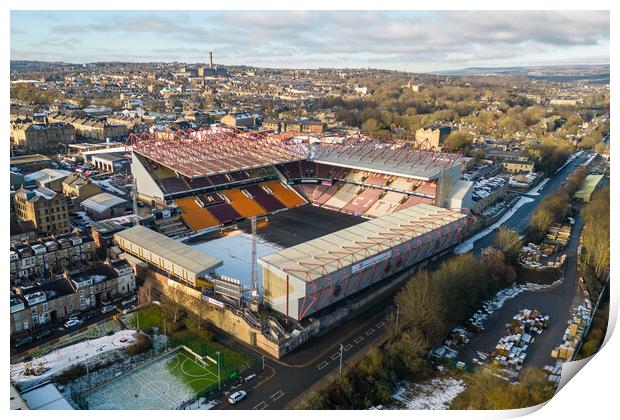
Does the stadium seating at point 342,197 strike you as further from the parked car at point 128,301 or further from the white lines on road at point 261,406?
the white lines on road at point 261,406

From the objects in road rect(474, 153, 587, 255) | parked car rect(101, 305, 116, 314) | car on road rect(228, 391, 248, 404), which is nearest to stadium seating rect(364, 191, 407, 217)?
road rect(474, 153, 587, 255)

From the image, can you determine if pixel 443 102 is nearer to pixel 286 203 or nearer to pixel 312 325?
pixel 286 203

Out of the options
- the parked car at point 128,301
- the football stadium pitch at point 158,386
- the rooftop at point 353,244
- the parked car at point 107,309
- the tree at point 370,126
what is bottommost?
the football stadium pitch at point 158,386

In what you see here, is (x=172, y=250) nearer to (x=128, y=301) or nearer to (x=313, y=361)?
(x=128, y=301)

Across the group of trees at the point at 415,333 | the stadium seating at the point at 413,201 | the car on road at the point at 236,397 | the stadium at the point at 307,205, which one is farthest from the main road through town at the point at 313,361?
the stadium seating at the point at 413,201

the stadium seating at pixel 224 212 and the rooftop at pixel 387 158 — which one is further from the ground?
the rooftop at pixel 387 158

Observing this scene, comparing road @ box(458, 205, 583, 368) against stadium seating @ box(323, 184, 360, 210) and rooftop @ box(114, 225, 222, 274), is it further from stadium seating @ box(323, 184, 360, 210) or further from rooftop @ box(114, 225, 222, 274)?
stadium seating @ box(323, 184, 360, 210)
